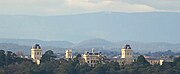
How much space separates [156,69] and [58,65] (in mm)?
9570

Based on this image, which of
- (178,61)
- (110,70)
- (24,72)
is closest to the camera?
(24,72)

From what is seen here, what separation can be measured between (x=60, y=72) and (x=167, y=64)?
35.7 ft

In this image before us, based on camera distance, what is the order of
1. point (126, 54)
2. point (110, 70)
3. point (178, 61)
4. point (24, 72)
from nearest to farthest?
point (24, 72), point (110, 70), point (178, 61), point (126, 54)

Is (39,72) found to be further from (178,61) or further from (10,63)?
(178,61)

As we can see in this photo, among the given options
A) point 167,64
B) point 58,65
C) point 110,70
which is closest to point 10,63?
point 58,65

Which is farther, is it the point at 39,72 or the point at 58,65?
the point at 58,65

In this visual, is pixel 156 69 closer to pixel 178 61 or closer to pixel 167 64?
pixel 167 64

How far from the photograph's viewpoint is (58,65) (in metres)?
76.1

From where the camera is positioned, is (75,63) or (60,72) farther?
(75,63)

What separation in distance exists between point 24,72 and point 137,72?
1043cm

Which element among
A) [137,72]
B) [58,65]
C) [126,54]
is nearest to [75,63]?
[58,65]

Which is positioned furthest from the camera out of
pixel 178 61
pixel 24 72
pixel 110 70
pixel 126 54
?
pixel 126 54

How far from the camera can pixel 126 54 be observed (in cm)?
10225

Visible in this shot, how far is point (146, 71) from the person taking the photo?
7219cm
